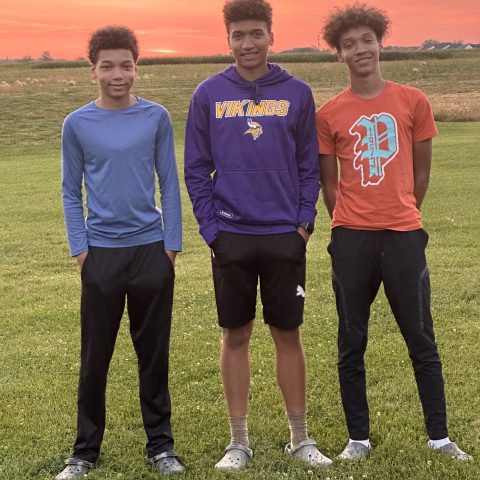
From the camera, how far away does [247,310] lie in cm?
375

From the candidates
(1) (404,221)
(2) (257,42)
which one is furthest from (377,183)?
(2) (257,42)

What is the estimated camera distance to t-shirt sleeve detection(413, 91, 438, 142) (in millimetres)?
3648

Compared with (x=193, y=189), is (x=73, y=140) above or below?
above

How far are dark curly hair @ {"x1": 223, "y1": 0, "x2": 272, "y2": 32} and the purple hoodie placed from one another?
256 mm

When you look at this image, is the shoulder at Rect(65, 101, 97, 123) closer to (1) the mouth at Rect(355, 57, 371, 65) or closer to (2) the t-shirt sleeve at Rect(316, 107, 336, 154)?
(2) the t-shirt sleeve at Rect(316, 107, 336, 154)

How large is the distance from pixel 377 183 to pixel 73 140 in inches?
61.1

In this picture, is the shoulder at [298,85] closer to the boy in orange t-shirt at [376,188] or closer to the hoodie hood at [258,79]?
the hoodie hood at [258,79]

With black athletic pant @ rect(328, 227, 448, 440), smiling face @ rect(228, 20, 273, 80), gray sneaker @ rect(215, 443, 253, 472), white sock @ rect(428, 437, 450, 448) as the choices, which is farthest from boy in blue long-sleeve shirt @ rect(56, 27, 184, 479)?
white sock @ rect(428, 437, 450, 448)

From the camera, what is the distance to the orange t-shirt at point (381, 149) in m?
3.62

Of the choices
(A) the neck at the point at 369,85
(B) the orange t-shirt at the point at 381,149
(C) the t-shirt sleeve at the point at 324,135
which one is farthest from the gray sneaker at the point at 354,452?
(A) the neck at the point at 369,85

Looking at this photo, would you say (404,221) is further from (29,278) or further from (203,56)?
(203,56)

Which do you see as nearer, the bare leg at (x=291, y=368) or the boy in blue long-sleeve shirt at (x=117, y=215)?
the boy in blue long-sleeve shirt at (x=117, y=215)

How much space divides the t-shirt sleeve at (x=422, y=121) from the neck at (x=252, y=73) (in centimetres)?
80

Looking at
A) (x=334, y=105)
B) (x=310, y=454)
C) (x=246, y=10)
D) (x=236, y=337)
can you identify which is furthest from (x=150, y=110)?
(x=310, y=454)
